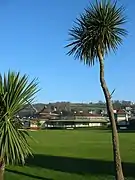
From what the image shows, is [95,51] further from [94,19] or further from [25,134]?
[25,134]

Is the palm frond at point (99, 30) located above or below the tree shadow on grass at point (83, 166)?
above

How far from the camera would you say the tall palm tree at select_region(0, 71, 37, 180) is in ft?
38.1

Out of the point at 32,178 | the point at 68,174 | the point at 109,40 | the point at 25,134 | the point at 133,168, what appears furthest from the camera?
the point at 133,168

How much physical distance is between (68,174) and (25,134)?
1220 cm

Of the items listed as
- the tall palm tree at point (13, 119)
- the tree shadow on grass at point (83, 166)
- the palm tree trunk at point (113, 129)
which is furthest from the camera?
the tree shadow on grass at point (83, 166)

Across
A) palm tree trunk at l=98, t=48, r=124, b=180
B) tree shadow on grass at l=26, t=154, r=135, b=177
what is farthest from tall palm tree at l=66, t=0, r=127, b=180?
tree shadow on grass at l=26, t=154, r=135, b=177

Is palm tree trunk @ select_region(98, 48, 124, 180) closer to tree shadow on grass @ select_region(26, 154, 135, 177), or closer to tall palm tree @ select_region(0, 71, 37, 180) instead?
tall palm tree @ select_region(0, 71, 37, 180)

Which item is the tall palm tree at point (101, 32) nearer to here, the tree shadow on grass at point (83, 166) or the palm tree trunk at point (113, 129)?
the palm tree trunk at point (113, 129)

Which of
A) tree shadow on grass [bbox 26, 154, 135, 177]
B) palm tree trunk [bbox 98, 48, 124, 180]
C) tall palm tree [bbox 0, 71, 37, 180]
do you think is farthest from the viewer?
tree shadow on grass [bbox 26, 154, 135, 177]

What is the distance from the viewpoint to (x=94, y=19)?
1684 centimetres

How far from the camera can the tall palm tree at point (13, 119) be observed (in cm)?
1160

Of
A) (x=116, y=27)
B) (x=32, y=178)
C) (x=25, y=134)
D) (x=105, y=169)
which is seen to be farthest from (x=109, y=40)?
(x=105, y=169)

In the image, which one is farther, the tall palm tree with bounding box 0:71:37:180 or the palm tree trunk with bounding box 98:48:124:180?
the palm tree trunk with bounding box 98:48:124:180

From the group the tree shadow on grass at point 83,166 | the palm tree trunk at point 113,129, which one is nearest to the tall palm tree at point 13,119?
the palm tree trunk at point 113,129
